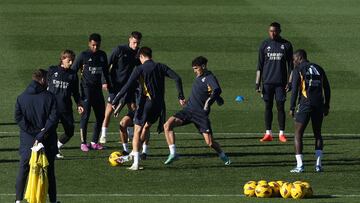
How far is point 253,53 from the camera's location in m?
36.4

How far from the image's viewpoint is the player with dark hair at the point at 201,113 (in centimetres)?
2280

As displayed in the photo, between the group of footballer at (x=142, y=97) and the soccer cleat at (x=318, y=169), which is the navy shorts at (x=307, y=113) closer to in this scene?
the group of footballer at (x=142, y=97)

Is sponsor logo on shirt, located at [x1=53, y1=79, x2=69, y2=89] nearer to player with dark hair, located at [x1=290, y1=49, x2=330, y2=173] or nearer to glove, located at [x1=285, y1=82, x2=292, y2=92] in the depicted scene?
player with dark hair, located at [x1=290, y1=49, x2=330, y2=173]

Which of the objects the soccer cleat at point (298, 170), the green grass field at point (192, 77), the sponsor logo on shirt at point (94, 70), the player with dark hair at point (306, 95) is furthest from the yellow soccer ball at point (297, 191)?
the sponsor logo on shirt at point (94, 70)

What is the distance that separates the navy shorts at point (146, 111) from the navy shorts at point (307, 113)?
268 centimetres

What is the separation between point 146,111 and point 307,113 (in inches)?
121

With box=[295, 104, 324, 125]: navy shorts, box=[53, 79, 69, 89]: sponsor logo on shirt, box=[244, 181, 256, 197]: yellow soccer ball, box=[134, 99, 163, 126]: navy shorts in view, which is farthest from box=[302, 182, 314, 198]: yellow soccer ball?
box=[53, 79, 69, 89]: sponsor logo on shirt

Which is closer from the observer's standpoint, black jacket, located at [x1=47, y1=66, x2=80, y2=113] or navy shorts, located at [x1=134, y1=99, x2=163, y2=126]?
navy shorts, located at [x1=134, y1=99, x2=163, y2=126]

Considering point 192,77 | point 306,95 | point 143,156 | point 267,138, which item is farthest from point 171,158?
point 192,77

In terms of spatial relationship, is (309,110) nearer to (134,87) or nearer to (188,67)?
(134,87)

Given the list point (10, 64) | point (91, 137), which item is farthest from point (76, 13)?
point (91, 137)

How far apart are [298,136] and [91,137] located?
5516 mm

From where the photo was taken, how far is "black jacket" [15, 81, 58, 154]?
1828 centimetres

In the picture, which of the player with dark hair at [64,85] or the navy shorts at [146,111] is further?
the player with dark hair at [64,85]
